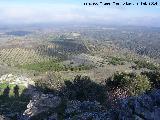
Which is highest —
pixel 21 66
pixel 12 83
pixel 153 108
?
pixel 153 108

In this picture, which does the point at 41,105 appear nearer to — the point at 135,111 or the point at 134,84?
the point at 135,111

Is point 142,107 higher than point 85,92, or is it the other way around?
point 142,107

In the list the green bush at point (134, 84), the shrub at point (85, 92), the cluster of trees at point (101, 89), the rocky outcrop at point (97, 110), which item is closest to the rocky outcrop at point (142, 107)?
the rocky outcrop at point (97, 110)

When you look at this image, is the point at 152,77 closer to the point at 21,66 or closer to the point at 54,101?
the point at 54,101

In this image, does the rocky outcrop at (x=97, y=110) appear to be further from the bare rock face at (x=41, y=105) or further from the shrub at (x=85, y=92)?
the shrub at (x=85, y=92)

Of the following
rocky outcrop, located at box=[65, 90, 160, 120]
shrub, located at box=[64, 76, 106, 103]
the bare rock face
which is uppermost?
rocky outcrop, located at box=[65, 90, 160, 120]

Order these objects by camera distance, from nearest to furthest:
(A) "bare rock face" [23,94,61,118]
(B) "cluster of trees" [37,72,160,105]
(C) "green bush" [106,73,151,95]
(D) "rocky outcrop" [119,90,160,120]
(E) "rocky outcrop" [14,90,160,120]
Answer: (D) "rocky outcrop" [119,90,160,120], (E) "rocky outcrop" [14,90,160,120], (A) "bare rock face" [23,94,61,118], (B) "cluster of trees" [37,72,160,105], (C) "green bush" [106,73,151,95]

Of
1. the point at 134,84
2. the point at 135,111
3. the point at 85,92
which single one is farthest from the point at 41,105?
the point at 134,84

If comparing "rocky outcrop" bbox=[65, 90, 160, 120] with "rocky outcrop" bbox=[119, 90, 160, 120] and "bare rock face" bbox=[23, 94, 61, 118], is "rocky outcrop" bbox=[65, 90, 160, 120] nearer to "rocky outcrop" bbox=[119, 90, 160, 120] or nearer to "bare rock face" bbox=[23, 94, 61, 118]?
"rocky outcrop" bbox=[119, 90, 160, 120]

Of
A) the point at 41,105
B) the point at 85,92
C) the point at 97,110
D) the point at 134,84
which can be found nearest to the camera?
the point at 97,110

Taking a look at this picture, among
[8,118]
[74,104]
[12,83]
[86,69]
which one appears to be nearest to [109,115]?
[74,104]

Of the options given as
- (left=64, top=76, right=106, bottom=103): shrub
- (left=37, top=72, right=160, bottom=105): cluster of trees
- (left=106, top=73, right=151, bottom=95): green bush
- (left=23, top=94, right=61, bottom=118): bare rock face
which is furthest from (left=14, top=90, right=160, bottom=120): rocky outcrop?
(left=106, top=73, right=151, bottom=95): green bush
